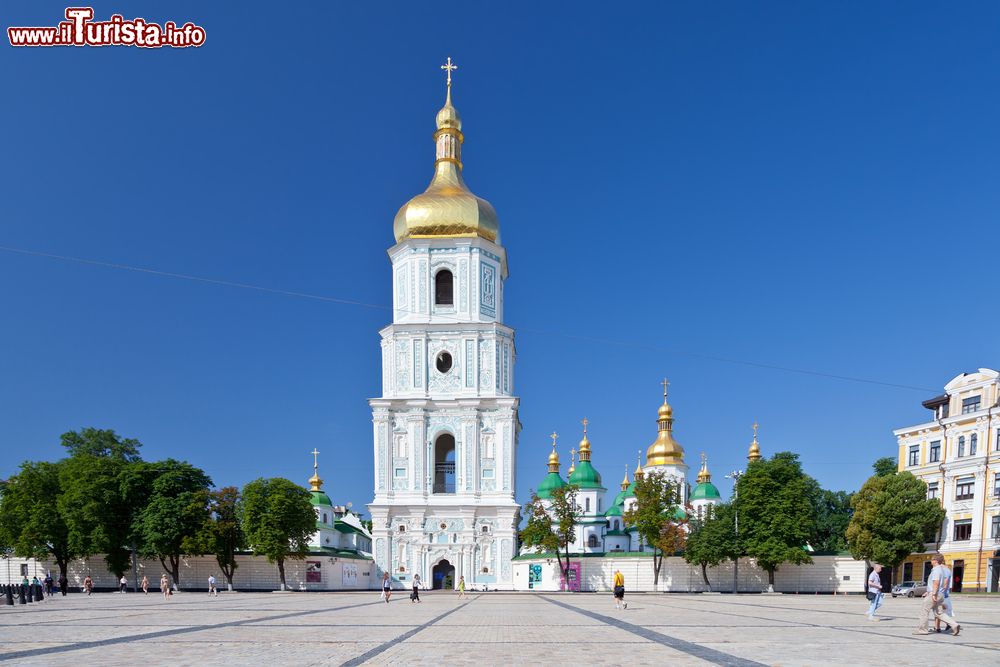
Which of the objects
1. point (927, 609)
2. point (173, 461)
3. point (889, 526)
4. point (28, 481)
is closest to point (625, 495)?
point (889, 526)

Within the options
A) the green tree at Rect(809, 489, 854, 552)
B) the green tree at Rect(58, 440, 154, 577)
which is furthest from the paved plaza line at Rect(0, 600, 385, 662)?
the green tree at Rect(809, 489, 854, 552)

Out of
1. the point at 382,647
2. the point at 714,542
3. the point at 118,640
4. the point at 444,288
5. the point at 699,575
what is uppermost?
the point at 444,288

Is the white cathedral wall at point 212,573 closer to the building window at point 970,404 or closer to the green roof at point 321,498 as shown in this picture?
the green roof at point 321,498

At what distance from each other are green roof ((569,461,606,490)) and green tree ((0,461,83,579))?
50.2 meters

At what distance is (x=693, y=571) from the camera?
181 feet

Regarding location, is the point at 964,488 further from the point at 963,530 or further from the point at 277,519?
the point at 277,519

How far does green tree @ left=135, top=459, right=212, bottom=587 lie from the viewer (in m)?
49.8

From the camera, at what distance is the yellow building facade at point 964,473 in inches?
1873

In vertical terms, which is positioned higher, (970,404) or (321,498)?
(970,404)

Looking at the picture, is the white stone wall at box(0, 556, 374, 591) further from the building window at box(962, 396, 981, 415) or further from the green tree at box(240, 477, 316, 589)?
the building window at box(962, 396, 981, 415)

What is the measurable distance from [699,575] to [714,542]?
4.39m

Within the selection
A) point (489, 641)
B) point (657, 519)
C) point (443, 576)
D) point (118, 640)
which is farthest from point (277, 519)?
point (489, 641)

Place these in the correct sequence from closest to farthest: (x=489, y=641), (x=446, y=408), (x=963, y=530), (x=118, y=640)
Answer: (x=489, y=641), (x=118, y=640), (x=963, y=530), (x=446, y=408)

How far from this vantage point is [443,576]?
57062mm
